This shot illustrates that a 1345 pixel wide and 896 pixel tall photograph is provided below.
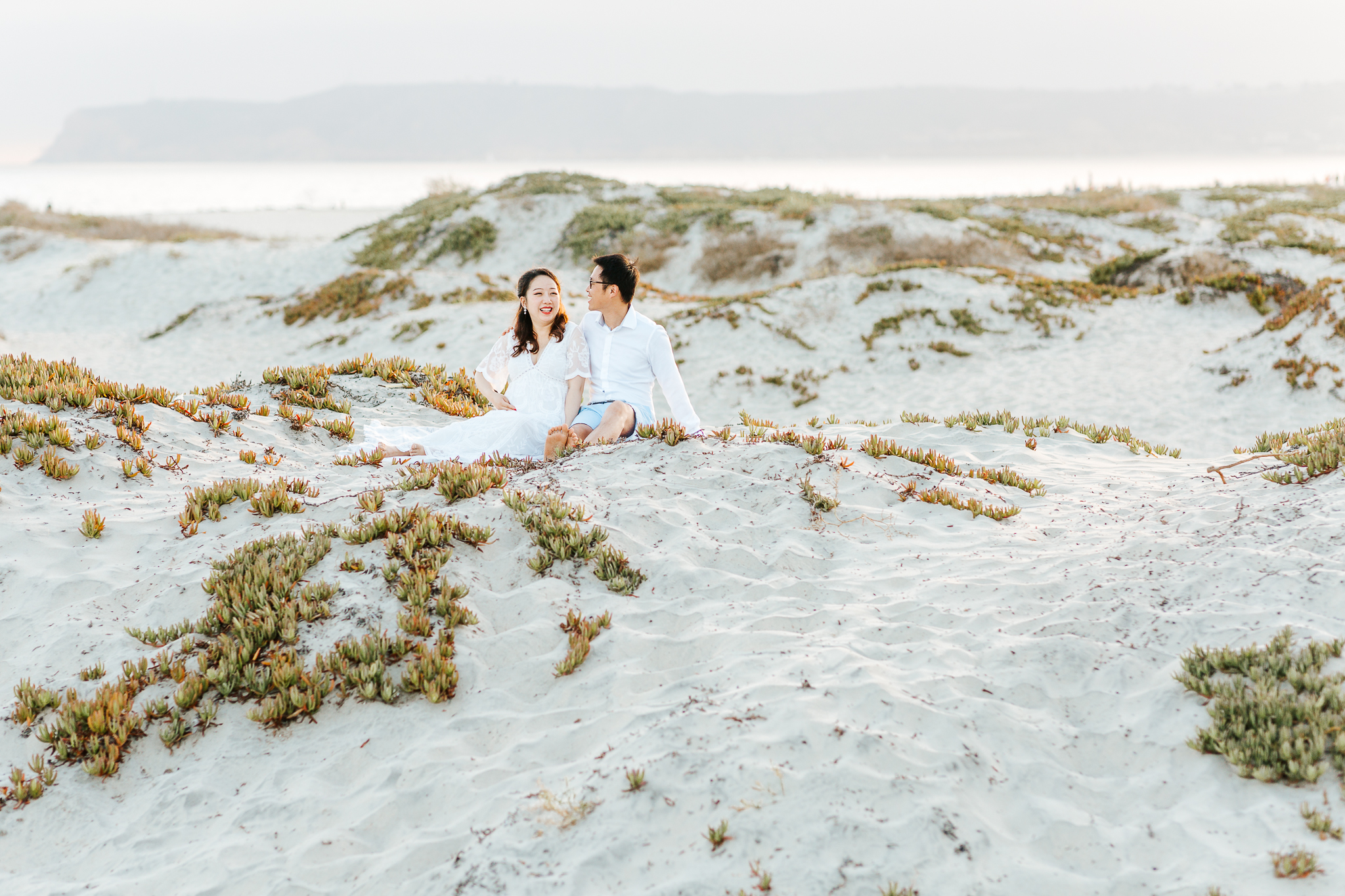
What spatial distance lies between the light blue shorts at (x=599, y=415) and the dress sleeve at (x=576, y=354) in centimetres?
33

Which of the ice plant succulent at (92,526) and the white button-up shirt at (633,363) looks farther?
the white button-up shirt at (633,363)

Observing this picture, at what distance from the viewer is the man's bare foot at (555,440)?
24.8 feet

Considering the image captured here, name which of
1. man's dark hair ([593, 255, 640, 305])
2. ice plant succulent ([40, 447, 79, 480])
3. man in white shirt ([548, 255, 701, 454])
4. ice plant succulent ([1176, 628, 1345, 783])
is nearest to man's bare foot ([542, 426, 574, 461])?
man in white shirt ([548, 255, 701, 454])

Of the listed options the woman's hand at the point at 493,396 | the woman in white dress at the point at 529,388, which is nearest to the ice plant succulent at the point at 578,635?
the woman in white dress at the point at 529,388

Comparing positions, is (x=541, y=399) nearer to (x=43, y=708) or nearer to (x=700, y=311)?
(x=43, y=708)

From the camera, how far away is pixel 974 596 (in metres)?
5.30

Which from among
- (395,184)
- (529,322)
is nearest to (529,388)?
(529,322)

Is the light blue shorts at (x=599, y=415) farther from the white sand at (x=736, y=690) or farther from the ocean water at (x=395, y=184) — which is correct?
the ocean water at (x=395, y=184)

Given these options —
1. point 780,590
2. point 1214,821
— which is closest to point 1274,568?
point 1214,821

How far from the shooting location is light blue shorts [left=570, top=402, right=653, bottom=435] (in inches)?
318

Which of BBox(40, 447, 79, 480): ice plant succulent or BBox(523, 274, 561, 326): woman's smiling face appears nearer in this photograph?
BBox(40, 447, 79, 480): ice plant succulent

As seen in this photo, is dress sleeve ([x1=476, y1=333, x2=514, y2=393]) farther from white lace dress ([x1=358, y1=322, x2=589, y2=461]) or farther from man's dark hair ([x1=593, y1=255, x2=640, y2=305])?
man's dark hair ([x1=593, y1=255, x2=640, y2=305])

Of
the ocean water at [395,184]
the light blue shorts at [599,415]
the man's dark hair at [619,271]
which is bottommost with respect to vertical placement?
the light blue shorts at [599,415]

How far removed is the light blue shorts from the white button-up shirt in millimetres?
26
